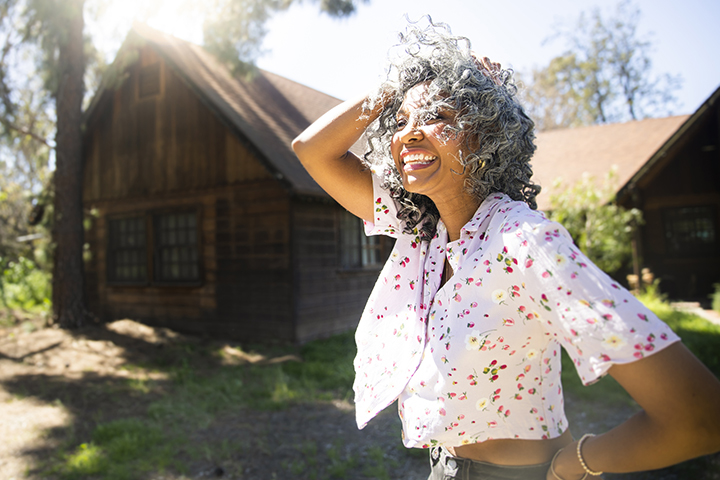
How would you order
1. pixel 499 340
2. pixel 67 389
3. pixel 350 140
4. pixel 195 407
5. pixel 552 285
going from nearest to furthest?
pixel 552 285 → pixel 499 340 → pixel 350 140 → pixel 195 407 → pixel 67 389

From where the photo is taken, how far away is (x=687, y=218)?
13766mm

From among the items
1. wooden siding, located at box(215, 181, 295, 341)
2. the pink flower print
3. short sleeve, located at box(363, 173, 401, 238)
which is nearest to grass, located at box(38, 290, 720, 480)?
wooden siding, located at box(215, 181, 295, 341)

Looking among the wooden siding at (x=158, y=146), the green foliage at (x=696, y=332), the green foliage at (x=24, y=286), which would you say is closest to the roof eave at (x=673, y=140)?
the green foliage at (x=696, y=332)

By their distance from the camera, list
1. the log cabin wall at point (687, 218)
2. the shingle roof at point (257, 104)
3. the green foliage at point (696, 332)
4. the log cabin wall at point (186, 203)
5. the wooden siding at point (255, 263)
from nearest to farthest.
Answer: the green foliage at point (696, 332), the shingle roof at point (257, 104), the wooden siding at point (255, 263), the log cabin wall at point (186, 203), the log cabin wall at point (687, 218)

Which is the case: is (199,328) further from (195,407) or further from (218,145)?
(195,407)

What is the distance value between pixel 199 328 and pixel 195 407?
480cm

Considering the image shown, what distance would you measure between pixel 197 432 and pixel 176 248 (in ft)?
21.4

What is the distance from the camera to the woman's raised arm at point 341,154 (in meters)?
1.59

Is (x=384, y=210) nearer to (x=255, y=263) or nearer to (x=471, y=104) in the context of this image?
(x=471, y=104)

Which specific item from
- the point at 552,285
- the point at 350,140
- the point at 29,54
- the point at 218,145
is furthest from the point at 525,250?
the point at 29,54

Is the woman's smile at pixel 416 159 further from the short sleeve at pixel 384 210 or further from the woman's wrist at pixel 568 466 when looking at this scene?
the woman's wrist at pixel 568 466

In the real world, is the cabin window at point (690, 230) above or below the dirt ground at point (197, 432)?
above

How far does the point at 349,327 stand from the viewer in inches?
416

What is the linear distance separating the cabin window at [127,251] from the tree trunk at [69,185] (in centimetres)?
125
